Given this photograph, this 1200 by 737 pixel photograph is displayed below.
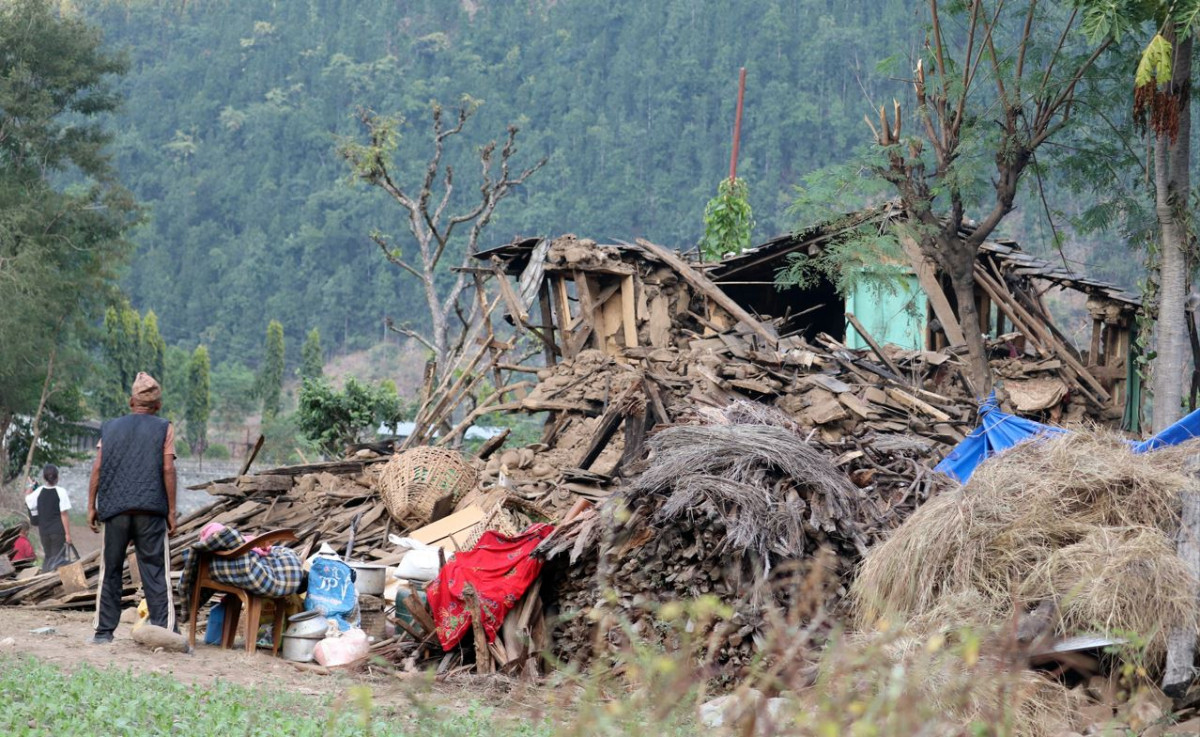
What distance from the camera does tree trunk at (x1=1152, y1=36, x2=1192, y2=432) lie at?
48.2 feet

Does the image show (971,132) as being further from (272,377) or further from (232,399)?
(232,399)

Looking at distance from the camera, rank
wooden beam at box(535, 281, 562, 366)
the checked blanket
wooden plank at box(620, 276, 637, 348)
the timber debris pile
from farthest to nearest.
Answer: wooden beam at box(535, 281, 562, 366) < wooden plank at box(620, 276, 637, 348) < the checked blanket < the timber debris pile

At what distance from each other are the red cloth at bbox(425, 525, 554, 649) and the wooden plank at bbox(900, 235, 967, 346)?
29.9ft

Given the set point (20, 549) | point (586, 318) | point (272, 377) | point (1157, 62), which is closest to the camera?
point (1157, 62)

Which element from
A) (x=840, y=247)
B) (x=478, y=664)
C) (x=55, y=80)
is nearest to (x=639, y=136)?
(x=55, y=80)

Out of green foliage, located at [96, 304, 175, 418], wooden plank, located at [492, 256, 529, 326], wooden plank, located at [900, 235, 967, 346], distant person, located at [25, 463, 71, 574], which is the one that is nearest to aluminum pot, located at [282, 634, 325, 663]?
distant person, located at [25, 463, 71, 574]

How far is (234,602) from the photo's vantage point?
28.5 feet

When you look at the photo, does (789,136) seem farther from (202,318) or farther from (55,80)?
(55,80)

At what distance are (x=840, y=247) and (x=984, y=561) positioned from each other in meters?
9.23

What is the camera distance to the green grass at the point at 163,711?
5383mm

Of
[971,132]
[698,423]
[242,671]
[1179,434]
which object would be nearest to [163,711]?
[242,671]

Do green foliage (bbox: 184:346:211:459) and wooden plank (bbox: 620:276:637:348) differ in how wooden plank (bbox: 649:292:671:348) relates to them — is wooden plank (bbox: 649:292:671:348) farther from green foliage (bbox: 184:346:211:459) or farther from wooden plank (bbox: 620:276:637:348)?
green foliage (bbox: 184:346:211:459)

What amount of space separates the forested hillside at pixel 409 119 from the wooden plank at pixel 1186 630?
65043 mm

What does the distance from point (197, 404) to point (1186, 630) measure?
51791 mm
